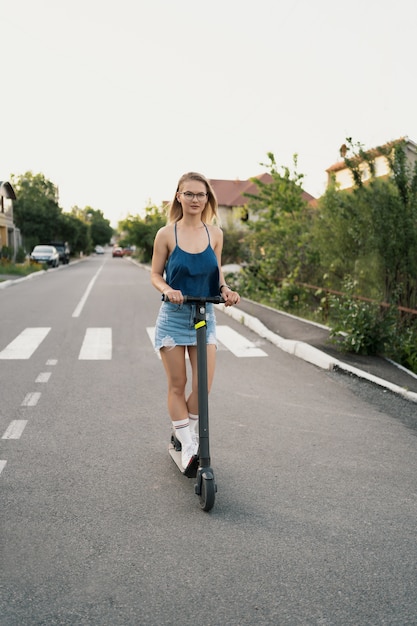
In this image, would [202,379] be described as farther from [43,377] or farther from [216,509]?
[43,377]

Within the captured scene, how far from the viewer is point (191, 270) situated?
4090mm

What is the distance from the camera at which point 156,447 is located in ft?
16.7

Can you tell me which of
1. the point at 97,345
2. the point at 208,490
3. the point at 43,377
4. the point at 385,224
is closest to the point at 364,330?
the point at 385,224

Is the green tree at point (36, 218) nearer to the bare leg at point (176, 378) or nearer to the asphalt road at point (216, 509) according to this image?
the asphalt road at point (216, 509)

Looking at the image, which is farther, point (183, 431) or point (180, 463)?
point (180, 463)

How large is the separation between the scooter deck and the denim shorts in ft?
2.43

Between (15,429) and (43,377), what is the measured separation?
2.25 metres

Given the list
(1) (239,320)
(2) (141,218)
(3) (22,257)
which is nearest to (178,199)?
(1) (239,320)

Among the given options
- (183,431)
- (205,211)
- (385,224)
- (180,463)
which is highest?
(205,211)

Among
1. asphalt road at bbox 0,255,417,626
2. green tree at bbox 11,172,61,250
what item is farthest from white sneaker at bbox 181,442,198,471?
green tree at bbox 11,172,61,250

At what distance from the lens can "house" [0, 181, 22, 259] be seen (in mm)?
52125

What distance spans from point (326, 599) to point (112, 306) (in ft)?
48.5

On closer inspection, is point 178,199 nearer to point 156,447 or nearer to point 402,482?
point 156,447

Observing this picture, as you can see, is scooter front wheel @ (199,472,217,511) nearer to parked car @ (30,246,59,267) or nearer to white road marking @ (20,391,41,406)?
white road marking @ (20,391,41,406)
